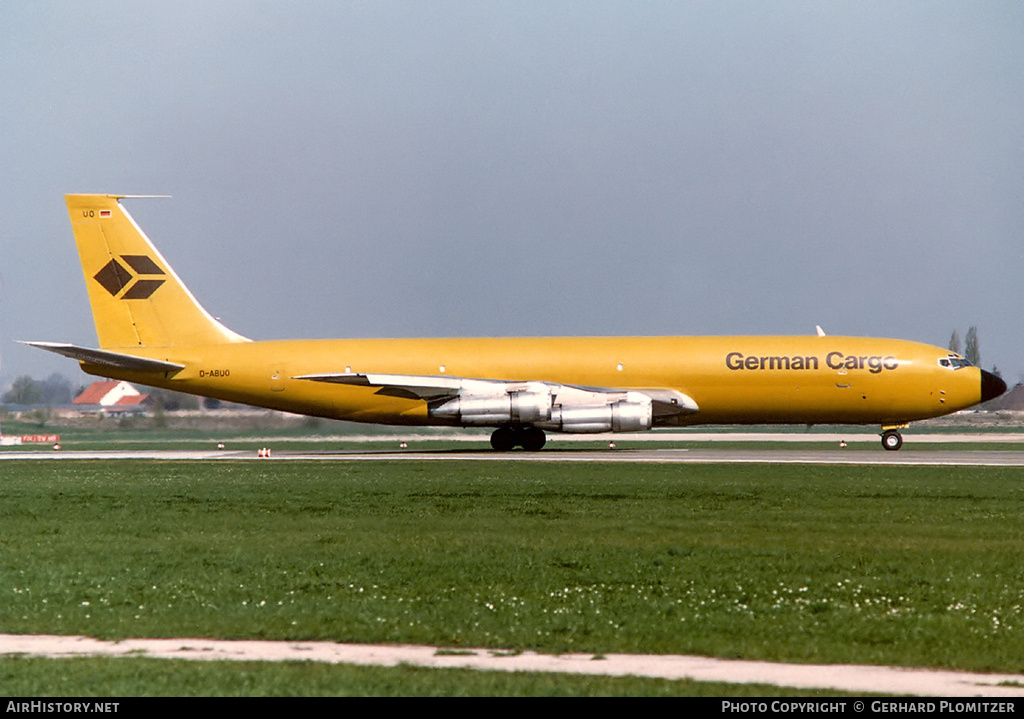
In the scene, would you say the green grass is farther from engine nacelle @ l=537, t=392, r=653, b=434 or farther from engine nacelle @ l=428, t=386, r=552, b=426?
engine nacelle @ l=428, t=386, r=552, b=426

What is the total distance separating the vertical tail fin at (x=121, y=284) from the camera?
46.3 metres

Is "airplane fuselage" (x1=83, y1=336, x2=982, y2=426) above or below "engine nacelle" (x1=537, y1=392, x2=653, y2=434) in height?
above

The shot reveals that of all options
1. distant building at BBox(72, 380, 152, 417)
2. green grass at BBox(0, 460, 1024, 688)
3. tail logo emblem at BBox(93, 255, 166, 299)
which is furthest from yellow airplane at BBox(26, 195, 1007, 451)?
green grass at BBox(0, 460, 1024, 688)

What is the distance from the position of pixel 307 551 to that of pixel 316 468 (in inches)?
748

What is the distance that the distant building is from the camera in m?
63.5

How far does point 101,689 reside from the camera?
9.13 metres

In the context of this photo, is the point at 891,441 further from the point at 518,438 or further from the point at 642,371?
the point at 518,438

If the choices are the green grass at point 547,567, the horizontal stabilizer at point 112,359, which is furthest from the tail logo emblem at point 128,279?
the green grass at point 547,567

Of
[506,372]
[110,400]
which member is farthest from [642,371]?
[110,400]

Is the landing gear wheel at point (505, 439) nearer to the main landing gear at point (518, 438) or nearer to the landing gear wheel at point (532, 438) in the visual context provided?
the main landing gear at point (518, 438)

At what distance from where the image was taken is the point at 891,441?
45.9 metres

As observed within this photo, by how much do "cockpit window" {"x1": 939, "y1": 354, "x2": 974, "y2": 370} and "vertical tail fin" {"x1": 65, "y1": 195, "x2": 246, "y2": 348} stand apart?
28701mm

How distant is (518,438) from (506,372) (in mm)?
2962

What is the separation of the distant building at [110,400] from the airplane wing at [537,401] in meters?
17.9
